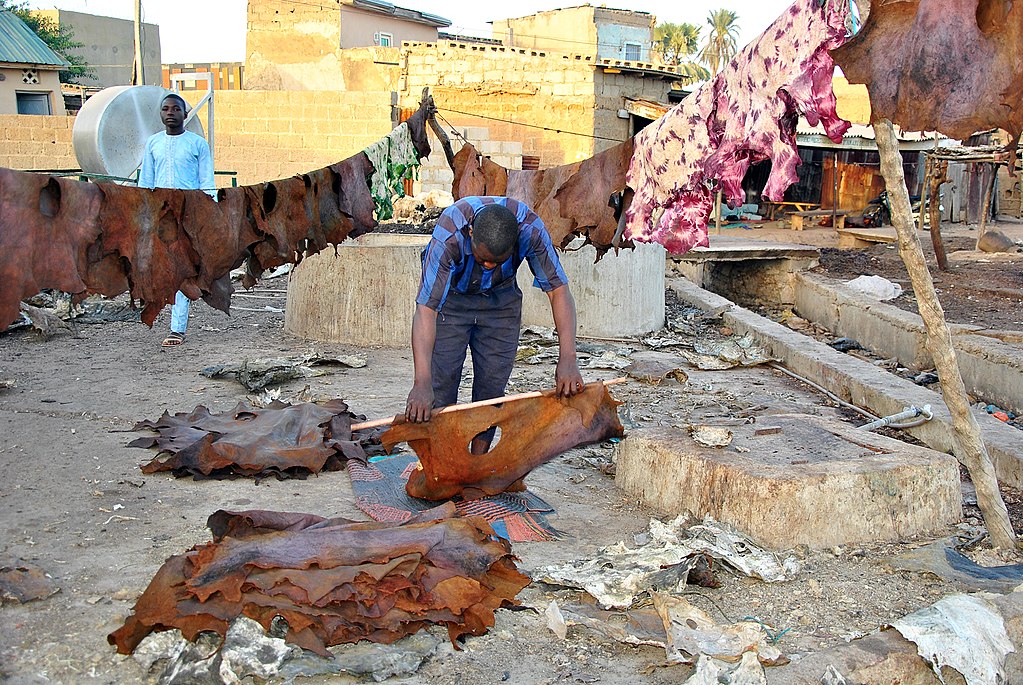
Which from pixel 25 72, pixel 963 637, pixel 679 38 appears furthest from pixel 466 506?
pixel 679 38

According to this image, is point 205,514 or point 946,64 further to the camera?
point 205,514

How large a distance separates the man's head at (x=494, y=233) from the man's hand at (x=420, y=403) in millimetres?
654

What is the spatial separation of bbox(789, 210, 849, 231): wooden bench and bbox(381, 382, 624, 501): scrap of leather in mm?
19544

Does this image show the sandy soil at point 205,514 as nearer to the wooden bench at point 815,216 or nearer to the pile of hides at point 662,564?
the pile of hides at point 662,564

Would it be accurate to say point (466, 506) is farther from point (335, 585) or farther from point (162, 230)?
point (162, 230)

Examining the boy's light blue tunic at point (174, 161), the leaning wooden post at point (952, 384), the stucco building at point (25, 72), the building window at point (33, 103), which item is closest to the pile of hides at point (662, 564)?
the leaning wooden post at point (952, 384)

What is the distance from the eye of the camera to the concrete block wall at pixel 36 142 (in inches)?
612

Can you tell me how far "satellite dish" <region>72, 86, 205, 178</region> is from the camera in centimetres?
1008

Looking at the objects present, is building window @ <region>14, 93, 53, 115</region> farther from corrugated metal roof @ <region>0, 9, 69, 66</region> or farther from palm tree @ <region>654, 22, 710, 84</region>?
palm tree @ <region>654, 22, 710, 84</region>

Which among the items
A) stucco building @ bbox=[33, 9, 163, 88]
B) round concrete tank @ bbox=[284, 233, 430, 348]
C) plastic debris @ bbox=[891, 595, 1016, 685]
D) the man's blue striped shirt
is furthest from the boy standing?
stucco building @ bbox=[33, 9, 163, 88]

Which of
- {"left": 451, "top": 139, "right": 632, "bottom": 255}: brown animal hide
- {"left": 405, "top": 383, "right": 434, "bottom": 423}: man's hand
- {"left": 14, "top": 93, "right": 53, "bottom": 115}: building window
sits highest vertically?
{"left": 14, "top": 93, "right": 53, "bottom": 115}: building window

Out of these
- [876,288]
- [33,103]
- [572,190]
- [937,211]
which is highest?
[33,103]

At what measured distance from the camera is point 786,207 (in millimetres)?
26953

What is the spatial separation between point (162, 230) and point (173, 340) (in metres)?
3.66
